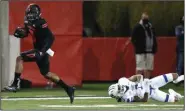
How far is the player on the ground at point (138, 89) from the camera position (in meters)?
10.8

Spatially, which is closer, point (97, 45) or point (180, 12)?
point (97, 45)

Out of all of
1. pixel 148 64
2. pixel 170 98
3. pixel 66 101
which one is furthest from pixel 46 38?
pixel 148 64

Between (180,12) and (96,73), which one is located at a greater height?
(180,12)

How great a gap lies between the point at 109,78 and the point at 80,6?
2707mm

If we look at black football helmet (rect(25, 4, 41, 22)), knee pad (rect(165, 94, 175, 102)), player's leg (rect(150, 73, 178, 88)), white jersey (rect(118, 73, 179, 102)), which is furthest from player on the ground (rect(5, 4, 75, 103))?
knee pad (rect(165, 94, 175, 102))

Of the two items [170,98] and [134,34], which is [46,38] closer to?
[170,98]

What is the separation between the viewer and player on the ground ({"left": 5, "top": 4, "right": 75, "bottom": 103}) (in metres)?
11.5

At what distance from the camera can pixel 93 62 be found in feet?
55.8

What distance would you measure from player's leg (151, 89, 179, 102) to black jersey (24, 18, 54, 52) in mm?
1933

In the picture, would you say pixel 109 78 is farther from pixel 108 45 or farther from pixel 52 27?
pixel 52 27

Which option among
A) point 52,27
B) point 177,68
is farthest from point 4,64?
point 177,68

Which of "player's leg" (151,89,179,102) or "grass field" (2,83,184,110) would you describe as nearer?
"grass field" (2,83,184,110)

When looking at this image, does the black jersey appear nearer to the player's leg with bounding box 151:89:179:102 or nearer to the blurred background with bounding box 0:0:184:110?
the blurred background with bounding box 0:0:184:110

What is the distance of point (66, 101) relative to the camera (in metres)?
11.9
